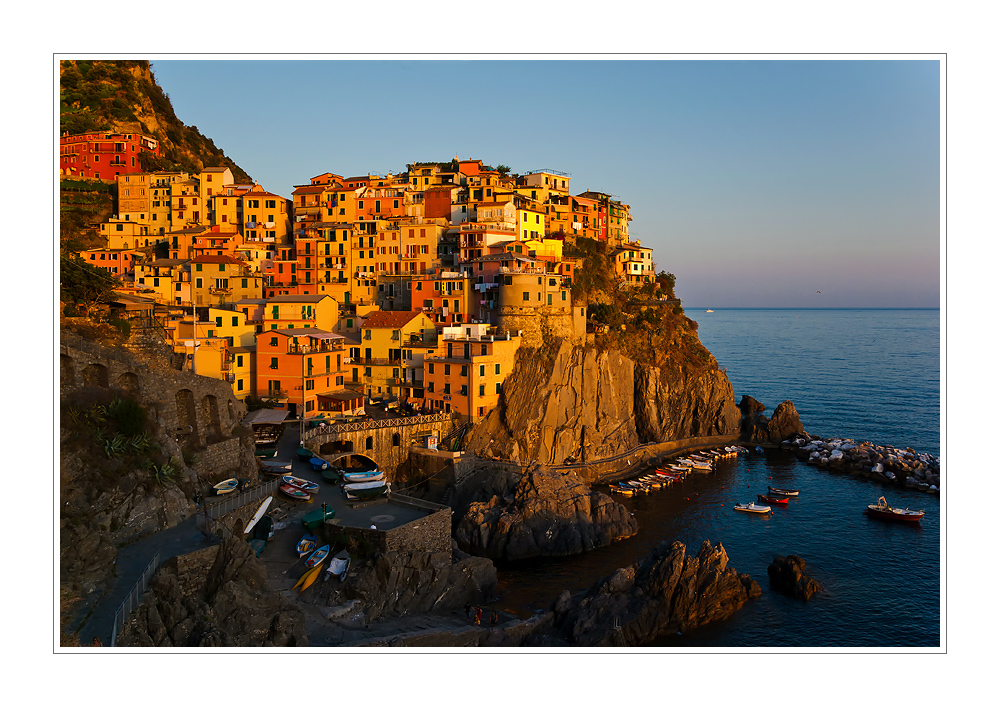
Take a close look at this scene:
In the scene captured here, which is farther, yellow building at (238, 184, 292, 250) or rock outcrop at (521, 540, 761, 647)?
yellow building at (238, 184, 292, 250)

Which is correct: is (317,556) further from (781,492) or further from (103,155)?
(103,155)

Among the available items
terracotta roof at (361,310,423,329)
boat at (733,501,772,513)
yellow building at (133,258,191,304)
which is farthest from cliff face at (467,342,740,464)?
yellow building at (133,258,191,304)

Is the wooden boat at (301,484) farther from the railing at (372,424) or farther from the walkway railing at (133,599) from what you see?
the walkway railing at (133,599)

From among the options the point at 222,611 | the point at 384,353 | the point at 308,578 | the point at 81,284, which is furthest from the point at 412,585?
the point at 384,353

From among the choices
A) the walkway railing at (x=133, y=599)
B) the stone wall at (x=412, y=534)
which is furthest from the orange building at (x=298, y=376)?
the walkway railing at (x=133, y=599)

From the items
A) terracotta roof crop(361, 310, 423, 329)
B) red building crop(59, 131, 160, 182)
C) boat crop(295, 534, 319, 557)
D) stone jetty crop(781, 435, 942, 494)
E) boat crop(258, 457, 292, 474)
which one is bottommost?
stone jetty crop(781, 435, 942, 494)

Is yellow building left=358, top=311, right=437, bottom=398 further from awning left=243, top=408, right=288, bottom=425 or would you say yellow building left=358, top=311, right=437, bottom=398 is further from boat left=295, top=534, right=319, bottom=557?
boat left=295, top=534, right=319, bottom=557

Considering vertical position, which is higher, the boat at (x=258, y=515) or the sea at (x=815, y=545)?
the boat at (x=258, y=515)
